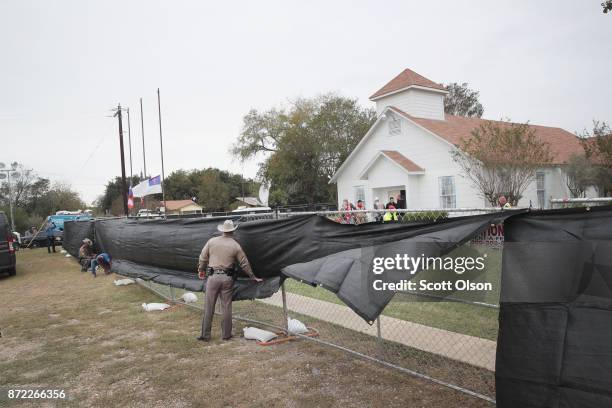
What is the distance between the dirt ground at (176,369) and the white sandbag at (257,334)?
100mm

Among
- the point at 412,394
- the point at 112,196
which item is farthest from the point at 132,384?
the point at 112,196

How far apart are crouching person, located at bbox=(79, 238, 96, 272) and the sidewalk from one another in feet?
34.3

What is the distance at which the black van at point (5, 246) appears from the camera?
46.5 ft

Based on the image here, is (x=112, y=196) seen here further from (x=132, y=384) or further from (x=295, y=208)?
(x=132, y=384)

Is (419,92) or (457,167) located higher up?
(419,92)

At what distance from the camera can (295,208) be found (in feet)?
109

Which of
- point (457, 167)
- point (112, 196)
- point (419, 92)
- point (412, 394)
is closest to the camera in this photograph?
point (412, 394)

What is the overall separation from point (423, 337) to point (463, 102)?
4526cm

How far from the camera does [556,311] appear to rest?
9.30 ft

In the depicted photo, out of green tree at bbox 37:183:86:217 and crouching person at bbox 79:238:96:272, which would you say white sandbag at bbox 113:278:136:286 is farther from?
green tree at bbox 37:183:86:217

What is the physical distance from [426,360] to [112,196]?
77651 millimetres

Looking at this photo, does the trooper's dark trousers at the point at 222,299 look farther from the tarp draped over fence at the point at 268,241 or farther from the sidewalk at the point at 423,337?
the sidewalk at the point at 423,337

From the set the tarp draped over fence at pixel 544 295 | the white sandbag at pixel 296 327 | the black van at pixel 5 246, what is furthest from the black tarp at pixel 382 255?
the black van at pixel 5 246

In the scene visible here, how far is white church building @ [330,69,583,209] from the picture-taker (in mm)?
20234
